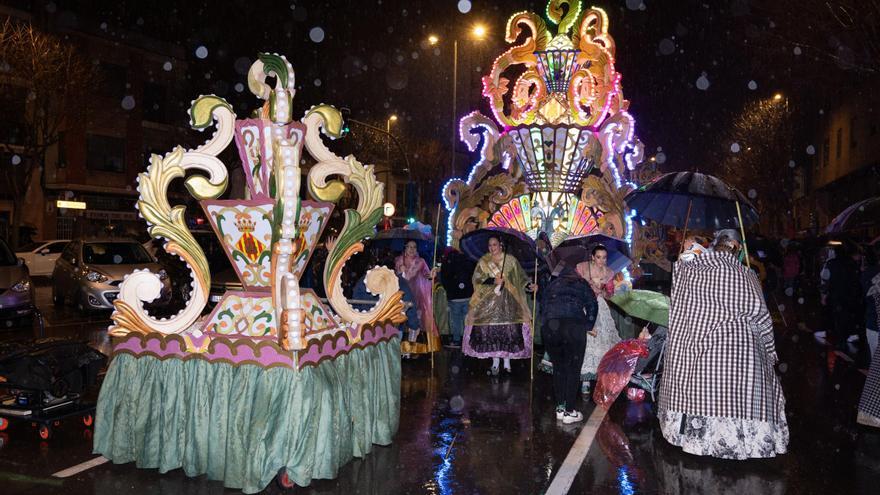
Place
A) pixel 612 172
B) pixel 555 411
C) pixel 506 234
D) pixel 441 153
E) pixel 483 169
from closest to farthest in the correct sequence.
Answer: pixel 555 411 < pixel 506 234 < pixel 612 172 < pixel 483 169 < pixel 441 153

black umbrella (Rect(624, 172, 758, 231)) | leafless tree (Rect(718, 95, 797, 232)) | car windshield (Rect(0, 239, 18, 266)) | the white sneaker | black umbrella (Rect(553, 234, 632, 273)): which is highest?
leafless tree (Rect(718, 95, 797, 232))

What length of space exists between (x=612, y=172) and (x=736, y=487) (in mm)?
6170

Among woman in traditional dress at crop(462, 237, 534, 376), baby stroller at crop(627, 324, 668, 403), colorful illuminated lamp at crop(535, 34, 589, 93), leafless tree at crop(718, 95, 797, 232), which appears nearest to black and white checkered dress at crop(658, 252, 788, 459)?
baby stroller at crop(627, 324, 668, 403)

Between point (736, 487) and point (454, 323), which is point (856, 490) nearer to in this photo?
point (736, 487)

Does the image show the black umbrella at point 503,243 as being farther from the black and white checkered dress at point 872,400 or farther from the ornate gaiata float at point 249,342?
the black and white checkered dress at point 872,400

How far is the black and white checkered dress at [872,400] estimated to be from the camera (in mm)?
6484

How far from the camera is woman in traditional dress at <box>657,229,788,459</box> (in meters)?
5.52

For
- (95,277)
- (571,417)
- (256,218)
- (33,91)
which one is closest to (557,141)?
(571,417)

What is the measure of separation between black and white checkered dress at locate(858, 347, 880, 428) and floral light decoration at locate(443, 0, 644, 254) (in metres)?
4.16

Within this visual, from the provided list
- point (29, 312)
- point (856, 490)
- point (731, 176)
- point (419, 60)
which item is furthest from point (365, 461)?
point (731, 176)

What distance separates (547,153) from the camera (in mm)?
10781

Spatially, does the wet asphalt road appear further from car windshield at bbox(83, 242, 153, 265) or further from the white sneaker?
car windshield at bbox(83, 242, 153, 265)

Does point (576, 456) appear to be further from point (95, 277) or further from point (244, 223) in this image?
point (95, 277)

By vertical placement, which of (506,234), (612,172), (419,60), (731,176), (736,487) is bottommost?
(736,487)
